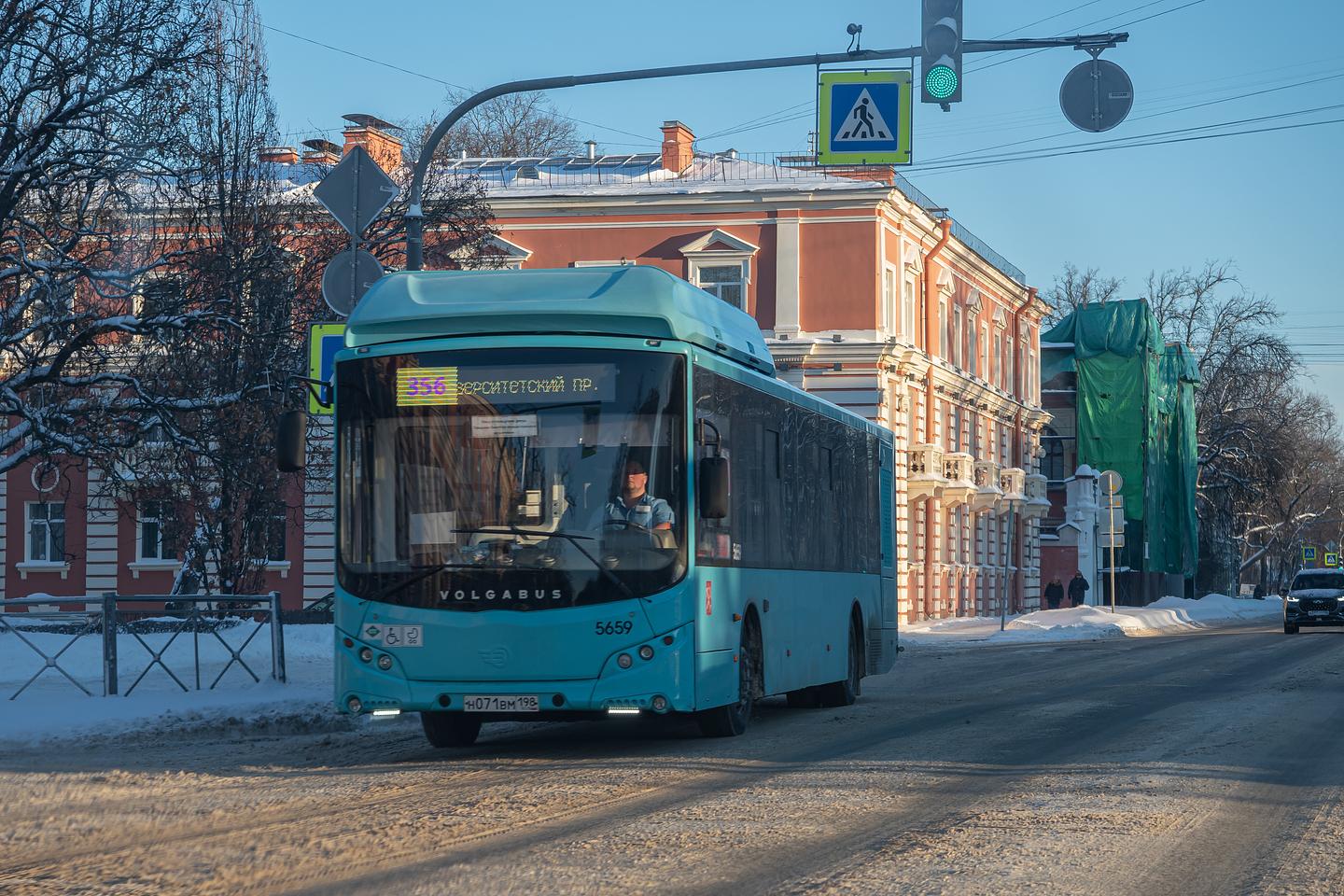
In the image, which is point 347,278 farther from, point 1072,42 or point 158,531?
point 158,531

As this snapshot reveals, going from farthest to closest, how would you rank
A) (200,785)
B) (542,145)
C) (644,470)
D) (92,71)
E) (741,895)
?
(542,145) → (92,71) → (644,470) → (200,785) → (741,895)

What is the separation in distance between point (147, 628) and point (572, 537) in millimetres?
7155

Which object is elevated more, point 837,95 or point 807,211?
point 807,211

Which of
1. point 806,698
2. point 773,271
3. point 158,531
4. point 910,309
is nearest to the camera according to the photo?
point 806,698

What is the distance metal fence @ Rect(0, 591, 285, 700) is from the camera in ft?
56.9

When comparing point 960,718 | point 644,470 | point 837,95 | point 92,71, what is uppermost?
point 92,71

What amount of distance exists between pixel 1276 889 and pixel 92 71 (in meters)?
19.5

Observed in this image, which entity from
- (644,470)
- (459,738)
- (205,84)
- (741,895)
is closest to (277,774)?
(459,738)

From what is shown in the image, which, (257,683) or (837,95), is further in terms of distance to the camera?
(257,683)

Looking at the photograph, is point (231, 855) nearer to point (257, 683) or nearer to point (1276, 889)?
point (1276, 889)

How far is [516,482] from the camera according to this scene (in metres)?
12.6

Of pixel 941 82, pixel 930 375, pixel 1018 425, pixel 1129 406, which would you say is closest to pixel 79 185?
pixel 941 82

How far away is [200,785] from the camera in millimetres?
11266

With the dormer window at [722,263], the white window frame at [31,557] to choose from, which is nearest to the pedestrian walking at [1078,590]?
the dormer window at [722,263]
